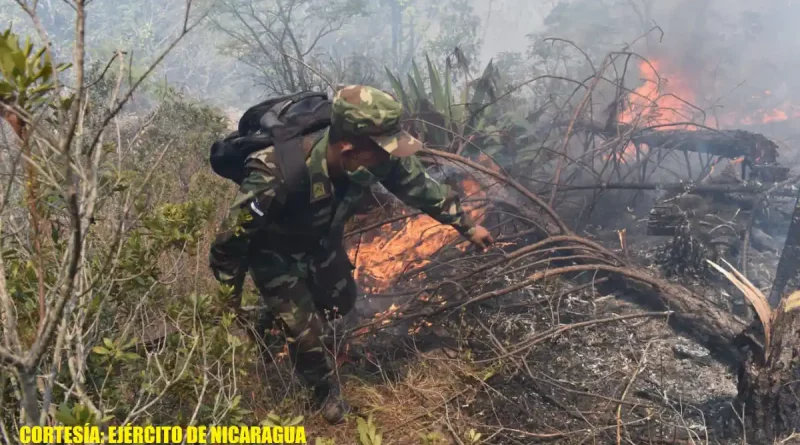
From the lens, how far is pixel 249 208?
87.4 inches

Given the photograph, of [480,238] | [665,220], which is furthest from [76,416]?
[665,220]

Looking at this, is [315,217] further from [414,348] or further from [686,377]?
[686,377]

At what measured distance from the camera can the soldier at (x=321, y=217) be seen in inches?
87.6

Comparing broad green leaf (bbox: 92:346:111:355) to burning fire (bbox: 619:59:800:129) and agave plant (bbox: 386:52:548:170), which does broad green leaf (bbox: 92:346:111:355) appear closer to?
agave plant (bbox: 386:52:548:170)

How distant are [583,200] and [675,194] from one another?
0.92 m

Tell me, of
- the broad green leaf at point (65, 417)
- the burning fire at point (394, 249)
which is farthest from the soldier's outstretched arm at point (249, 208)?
the burning fire at point (394, 249)

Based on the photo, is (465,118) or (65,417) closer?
(65,417)

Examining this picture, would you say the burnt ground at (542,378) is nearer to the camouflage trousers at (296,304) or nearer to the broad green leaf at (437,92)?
the camouflage trousers at (296,304)

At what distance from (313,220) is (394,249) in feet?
6.09

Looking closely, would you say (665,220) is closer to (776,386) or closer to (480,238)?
(776,386)

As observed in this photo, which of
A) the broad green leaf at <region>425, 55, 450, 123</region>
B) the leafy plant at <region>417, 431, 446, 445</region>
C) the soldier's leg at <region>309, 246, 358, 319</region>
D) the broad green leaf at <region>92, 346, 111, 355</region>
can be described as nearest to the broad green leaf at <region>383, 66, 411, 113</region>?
the broad green leaf at <region>425, 55, 450, 123</region>

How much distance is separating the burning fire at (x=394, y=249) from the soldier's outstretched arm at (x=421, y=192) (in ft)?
4.00

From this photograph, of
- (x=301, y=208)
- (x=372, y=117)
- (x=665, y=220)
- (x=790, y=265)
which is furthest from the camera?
(x=665, y=220)

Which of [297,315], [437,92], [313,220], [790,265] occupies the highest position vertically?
[437,92]
